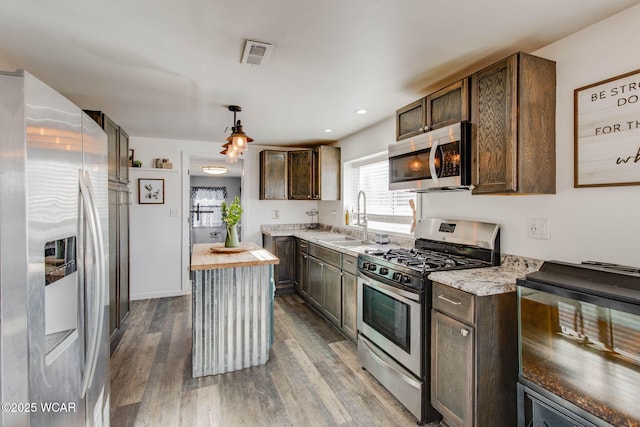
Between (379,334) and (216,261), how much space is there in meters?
1.35

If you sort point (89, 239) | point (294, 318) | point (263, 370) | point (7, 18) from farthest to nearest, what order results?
point (294, 318), point (263, 370), point (7, 18), point (89, 239)

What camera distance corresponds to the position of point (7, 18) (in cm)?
165

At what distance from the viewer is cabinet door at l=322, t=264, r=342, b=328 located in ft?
10.6

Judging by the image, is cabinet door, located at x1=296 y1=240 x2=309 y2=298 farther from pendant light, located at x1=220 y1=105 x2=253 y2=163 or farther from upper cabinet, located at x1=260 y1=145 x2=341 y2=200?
pendant light, located at x1=220 y1=105 x2=253 y2=163

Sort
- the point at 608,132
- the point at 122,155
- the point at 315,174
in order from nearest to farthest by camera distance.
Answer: the point at 608,132 → the point at 122,155 → the point at 315,174

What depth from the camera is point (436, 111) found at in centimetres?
237

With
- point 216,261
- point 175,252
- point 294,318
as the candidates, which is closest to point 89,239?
point 216,261

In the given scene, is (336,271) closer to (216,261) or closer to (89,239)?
(216,261)

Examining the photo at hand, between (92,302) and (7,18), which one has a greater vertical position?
(7,18)

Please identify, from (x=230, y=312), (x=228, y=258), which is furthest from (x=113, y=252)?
(x=230, y=312)

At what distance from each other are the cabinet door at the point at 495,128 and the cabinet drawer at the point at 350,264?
1.23 metres

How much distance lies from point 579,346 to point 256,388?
1992 millimetres

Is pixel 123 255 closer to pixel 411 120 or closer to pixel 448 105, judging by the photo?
pixel 411 120

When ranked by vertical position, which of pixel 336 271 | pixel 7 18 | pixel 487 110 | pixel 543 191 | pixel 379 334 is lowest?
pixel 379 334
